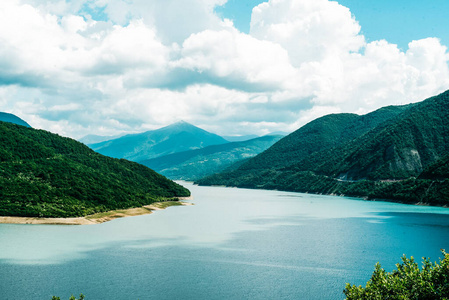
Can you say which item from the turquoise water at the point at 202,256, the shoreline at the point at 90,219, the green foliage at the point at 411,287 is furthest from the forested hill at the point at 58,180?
the green foliage at the point at 411,287

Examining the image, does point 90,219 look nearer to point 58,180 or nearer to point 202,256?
point 58,180

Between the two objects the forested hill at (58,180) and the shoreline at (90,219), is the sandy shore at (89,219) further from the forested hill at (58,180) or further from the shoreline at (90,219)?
the forested hill at (58,180)

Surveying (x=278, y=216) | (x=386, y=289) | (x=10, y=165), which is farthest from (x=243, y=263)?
(x=10, y=165)


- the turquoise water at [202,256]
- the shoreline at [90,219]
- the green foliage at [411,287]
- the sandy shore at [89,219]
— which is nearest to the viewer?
the green foliage at [411,287]

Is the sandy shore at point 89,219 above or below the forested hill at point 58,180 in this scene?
below

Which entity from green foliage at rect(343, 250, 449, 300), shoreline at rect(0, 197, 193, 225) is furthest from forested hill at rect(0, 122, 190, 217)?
green foliage at rect(343, 250, 449, 300)

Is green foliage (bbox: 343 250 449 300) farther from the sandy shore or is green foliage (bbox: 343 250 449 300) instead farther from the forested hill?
the forested hill

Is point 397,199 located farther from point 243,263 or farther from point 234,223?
point 243,263
